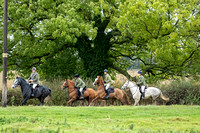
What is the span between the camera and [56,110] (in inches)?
725

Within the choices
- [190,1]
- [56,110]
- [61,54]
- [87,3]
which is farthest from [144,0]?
[56,110]

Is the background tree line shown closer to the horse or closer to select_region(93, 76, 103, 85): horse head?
select_region(93, 76, 103, 85): horse head

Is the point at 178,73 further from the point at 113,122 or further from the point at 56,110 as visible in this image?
the point at 113,122

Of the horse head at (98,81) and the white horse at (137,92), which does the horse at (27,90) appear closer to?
the horse head at (98,81)

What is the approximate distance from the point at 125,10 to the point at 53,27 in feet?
20.1

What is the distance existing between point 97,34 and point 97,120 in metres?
20.1

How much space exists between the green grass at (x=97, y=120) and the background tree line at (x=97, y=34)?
1211 cm

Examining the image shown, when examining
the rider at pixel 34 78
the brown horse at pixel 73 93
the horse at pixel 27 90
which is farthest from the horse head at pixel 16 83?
the brown horse at pixel 73 93

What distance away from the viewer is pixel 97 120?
1467 centimetres

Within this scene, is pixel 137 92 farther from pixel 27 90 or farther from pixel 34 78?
pixel 27 90

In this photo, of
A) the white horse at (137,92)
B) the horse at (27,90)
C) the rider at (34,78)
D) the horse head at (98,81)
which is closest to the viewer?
the horse at (27,90)

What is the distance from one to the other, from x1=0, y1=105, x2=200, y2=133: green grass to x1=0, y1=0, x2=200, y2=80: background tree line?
12.1m

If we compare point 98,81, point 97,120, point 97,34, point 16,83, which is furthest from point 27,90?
point 97,34

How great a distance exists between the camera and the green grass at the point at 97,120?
11.6 m
